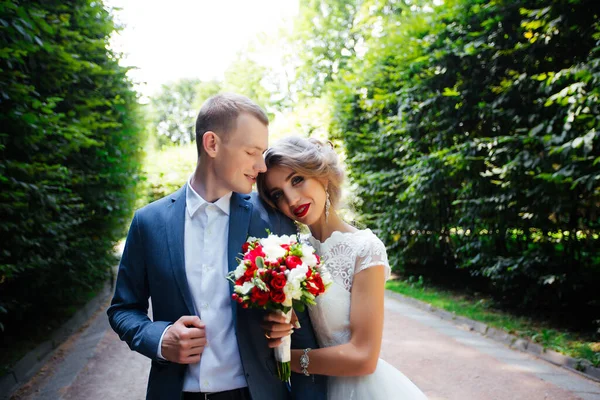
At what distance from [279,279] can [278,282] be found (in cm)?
1

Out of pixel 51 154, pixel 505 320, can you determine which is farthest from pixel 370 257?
pixel 505 320

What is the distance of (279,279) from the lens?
1762 mm

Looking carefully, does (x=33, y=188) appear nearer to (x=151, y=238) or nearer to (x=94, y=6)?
(x=151, y=238)

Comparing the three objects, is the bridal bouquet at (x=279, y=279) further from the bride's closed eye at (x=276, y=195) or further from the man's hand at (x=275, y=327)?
the bride's closed eye at (x=276, y=195)

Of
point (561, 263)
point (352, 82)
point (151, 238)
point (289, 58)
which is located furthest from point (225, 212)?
point (289, 58)

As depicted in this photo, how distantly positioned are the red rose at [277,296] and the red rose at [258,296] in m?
0.02

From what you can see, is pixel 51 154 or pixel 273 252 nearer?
pixel 273 252

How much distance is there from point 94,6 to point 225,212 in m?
6.08

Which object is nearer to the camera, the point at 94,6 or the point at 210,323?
the point at 210,323

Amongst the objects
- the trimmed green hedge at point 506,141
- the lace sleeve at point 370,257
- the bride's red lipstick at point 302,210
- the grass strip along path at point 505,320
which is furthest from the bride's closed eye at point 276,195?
the grass strip along path at point 505,320

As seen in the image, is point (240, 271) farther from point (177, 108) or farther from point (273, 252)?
point (177, 108)

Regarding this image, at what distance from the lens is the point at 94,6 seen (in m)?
6.72

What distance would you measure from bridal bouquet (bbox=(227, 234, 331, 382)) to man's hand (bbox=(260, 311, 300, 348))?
29mm

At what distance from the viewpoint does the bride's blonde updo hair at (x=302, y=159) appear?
2.30 metres
